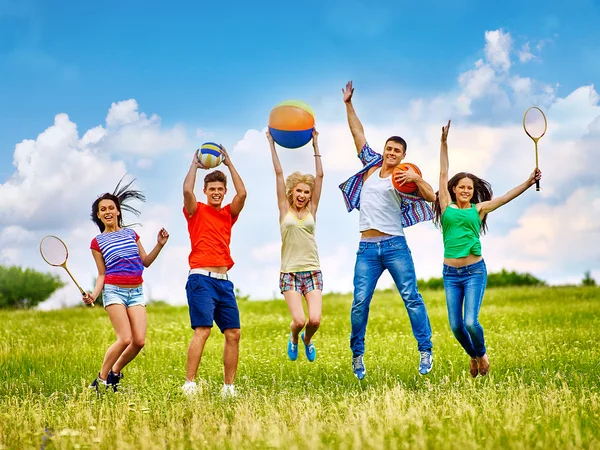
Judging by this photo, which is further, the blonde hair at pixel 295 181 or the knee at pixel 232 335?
the blonde hair at pixel 295 181

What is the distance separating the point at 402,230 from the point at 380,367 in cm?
261

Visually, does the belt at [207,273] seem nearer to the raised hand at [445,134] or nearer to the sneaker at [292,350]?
the sneaker at [292,350]

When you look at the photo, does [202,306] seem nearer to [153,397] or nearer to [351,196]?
[153,397]

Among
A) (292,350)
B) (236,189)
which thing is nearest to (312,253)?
(236,189)

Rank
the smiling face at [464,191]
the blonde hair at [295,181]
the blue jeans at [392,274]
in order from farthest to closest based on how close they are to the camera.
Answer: the blonde hair at [295,181], the smiling face at [464,191], the blue jeans at [392,274]

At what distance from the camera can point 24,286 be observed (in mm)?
33406

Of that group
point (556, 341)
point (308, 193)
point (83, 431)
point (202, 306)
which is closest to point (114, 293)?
point (202, 306)

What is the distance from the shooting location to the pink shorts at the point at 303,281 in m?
9.67

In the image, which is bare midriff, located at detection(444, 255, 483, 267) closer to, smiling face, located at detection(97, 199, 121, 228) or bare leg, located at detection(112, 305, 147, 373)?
bare leg, located at detection(112, 305, 147, 373)

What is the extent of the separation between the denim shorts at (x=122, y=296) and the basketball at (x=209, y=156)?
1891 mm

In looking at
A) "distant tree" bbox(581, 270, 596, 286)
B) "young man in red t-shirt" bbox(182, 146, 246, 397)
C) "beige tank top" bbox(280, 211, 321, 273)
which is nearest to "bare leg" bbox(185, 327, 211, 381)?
"young man in red t-shirt" bbox(182, 146, 246, 397)

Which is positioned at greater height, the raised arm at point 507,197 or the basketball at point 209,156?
the basketball at point 209,156

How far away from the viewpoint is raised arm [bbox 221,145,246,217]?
9008 millimetres

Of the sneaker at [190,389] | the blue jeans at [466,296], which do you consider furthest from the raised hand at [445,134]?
the sneaker at [190,389]
